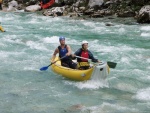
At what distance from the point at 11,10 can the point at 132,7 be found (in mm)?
12189

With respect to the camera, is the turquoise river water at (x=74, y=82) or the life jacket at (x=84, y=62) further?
the life jacket at (x=84, y=62)

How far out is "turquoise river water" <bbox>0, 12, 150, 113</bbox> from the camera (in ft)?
28.7

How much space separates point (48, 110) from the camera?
27.8 feet

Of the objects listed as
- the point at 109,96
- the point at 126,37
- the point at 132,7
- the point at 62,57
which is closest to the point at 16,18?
the point at 132,7

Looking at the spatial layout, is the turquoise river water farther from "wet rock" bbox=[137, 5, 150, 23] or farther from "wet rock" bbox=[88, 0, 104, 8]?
"wet rock" bbox=[88, 0, 104, 8]

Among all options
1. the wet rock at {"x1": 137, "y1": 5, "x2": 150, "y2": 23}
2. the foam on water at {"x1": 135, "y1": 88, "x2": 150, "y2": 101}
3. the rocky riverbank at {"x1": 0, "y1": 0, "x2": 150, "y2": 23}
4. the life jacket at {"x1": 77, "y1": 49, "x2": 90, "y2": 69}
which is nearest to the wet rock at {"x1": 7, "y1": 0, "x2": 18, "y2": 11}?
the rocky riverbank at {"x1": 0, "y1": 0, "x2": 150, "y2": 23}

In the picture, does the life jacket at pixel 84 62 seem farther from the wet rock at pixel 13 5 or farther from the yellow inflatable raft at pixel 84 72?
the wet rock at pixel 13 5

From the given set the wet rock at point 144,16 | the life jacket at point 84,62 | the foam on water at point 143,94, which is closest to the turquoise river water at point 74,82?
the foam on water at point 143,94

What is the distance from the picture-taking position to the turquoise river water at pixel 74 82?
8.74 metres

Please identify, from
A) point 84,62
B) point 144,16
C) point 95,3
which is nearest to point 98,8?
point 95,3

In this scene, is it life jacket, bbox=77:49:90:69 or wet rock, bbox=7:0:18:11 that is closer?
life jacket, bbox=77:49:90:69

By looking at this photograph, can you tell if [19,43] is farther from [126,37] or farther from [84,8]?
[84,8]

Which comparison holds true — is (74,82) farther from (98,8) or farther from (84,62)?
(98,8)

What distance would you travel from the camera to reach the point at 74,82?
10492mm
